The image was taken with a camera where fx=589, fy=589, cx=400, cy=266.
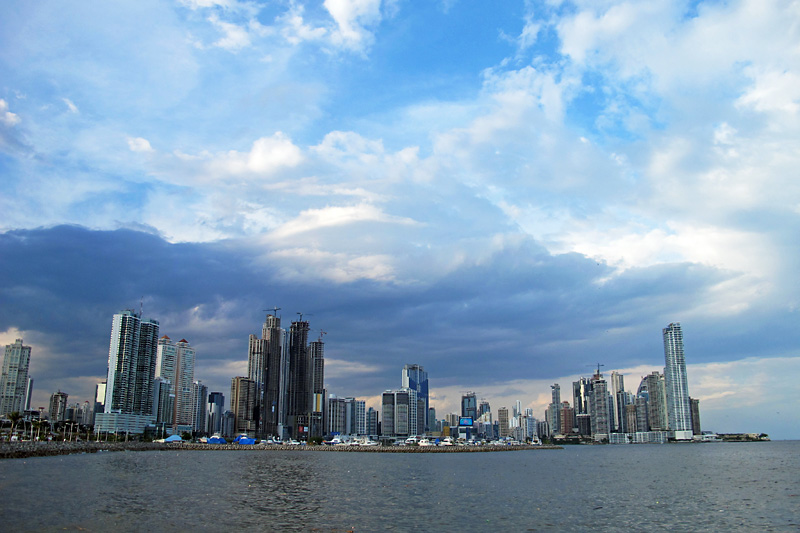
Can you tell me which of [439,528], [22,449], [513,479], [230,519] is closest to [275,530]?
[230,519]

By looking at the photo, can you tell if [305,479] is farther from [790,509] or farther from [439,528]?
[790,509]

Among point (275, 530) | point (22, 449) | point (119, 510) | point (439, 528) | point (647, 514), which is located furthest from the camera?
point (22, 449)

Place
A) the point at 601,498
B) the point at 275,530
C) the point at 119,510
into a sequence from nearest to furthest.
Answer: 1. the point at 275,530
2. the point at 119,510
3. the point at 601,498

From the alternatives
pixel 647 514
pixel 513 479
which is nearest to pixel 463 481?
pixel 513 479

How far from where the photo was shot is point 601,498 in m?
66.7

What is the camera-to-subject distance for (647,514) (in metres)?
53.7

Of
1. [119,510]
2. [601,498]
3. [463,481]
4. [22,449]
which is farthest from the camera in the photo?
[22,449]

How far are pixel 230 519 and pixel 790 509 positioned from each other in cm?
5246

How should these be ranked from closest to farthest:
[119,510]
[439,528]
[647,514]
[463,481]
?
[439,528] → [119,510] → [647,514] → [463,481]

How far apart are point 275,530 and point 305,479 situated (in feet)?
162

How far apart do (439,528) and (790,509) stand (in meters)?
37.0

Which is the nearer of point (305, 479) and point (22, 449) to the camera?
point (305, 479)

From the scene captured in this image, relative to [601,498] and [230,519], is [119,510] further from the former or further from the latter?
[601,498]

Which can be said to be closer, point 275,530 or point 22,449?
point 275,530
